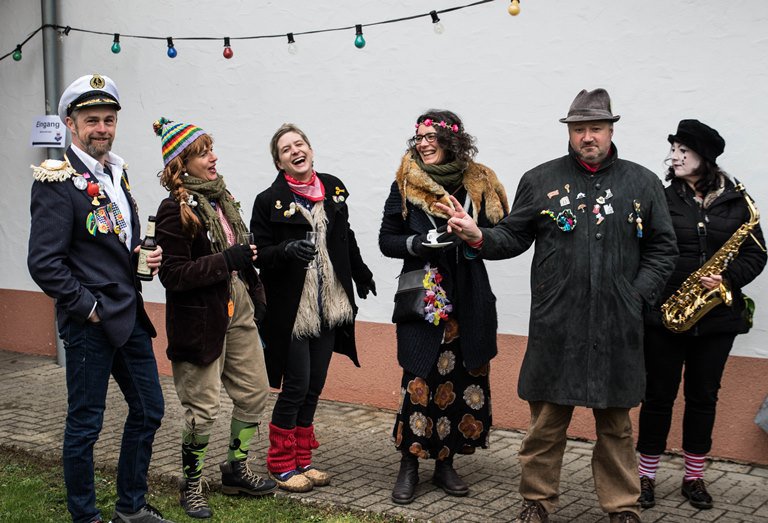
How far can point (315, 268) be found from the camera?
18.2ft

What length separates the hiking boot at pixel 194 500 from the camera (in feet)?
17.0

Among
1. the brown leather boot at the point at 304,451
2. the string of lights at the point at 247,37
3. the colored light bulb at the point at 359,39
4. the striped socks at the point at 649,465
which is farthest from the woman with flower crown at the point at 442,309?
the colored light bulb at the point at 359,39

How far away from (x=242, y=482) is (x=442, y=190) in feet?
6.35

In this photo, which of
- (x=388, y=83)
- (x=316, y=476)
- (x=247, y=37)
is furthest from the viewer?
(x=247, y=37)

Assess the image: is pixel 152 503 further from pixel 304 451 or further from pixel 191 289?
pixel 191 289

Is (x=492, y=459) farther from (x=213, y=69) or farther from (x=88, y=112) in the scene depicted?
(x=213, y=69)

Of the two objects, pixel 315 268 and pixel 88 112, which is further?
pixel 315 268

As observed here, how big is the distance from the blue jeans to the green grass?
0.44m

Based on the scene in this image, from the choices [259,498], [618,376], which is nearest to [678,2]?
[618,376]

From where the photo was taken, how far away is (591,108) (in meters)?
4.70

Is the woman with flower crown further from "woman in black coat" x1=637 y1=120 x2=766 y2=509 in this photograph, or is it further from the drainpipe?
the drainpipe

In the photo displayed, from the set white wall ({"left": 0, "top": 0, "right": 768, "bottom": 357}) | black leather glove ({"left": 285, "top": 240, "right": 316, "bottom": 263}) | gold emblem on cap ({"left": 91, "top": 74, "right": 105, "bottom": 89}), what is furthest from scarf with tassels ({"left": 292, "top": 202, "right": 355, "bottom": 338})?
white wall ({"left": 0, "top": 0, "right": 768, "bottom": 357})

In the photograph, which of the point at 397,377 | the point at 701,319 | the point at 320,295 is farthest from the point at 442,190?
the point at 397,377

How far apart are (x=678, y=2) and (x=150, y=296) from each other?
5013mm
